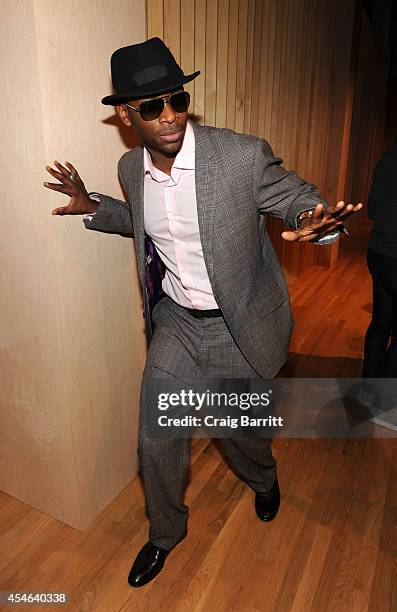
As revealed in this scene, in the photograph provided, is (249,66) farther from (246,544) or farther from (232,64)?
(246,544)

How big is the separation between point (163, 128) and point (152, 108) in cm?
8

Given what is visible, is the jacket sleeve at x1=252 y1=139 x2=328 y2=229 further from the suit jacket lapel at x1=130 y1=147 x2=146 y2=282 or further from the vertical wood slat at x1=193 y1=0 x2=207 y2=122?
the vertical wood slat at x1=193 y1=0 x2=207 y2=122

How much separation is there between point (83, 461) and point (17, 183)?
4.03 feet

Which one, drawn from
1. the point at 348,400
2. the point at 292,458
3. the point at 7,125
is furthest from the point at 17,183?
the point at 348,400

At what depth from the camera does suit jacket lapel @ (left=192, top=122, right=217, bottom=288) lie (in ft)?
6.23

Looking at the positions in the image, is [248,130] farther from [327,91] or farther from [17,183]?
[327,91]

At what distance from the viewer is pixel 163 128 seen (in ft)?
6.00

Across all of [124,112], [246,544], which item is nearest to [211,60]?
[124,112]

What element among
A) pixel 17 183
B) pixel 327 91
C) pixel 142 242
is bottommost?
pixel 142 242

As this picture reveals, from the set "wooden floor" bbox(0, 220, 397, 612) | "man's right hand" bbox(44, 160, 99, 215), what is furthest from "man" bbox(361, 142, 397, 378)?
"man's right hand" bbox(44, 160, 99, 215)

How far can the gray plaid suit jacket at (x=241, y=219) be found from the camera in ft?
6.21

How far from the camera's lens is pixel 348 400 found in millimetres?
3398

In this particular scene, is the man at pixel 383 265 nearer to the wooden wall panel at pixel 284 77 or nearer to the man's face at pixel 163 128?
the wooden wall panel at pixel 284 77

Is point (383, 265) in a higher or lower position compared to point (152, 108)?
lower
